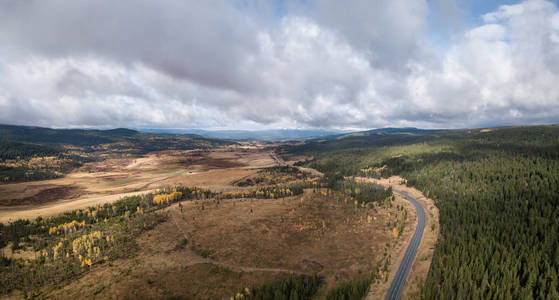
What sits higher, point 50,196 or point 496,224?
point 496,224

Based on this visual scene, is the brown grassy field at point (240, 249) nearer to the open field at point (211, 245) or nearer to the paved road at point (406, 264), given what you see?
the open field at point (211, 245)

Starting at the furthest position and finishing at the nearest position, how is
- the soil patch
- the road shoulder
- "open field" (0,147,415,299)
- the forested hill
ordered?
the soil patch → the road shoulder → "open field" (0,147,415,299) → the forested hill

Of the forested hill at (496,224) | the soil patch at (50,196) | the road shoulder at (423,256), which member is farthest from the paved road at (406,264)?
the soil patch at (50,196)

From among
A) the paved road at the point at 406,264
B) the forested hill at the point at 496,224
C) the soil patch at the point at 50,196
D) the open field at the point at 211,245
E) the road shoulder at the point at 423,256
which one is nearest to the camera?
the forested hill at the point at 496,224

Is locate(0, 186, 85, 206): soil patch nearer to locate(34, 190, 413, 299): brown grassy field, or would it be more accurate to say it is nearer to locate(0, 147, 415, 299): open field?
locate(0, 147, 415, 299): open field

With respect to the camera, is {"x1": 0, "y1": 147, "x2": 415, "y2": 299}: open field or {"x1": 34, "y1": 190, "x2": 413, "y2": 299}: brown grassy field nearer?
{"x1": 34, "y1": 190, "x2": 413, "y2": 299}: brown grassy field

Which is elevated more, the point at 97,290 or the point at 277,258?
the point at 97,290

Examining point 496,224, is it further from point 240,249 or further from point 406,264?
point 240,249

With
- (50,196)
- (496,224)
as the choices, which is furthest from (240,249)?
(50,196)

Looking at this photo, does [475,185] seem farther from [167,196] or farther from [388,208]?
[167,196]

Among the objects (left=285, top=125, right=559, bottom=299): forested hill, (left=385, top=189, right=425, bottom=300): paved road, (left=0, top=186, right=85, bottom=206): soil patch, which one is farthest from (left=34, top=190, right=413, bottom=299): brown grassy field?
(left=0, top=186, right=85, bottom=206): soil patch

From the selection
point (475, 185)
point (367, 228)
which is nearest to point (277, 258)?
point (367, 228)
